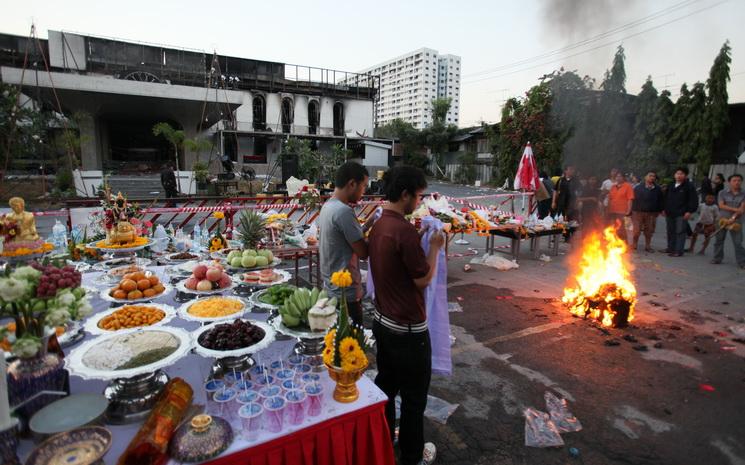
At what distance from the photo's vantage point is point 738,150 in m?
19.6

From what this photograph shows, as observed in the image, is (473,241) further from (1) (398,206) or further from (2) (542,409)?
(1) (398,206)

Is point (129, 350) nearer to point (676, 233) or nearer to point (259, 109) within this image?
point (676, 233)

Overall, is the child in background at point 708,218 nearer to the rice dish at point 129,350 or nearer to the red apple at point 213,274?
the red apple at point 213,274

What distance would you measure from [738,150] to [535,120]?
9.75 meters

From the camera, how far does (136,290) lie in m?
3.57

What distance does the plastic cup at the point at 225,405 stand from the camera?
7.02 feet

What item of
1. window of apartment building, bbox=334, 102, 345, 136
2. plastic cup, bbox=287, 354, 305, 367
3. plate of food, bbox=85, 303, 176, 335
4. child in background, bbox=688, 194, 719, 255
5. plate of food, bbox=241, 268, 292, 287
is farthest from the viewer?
window of apartment building, bbox=334, 102, 345, 136

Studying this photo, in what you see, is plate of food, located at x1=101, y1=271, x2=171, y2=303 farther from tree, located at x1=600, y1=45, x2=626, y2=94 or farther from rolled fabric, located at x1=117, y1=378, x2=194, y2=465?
tree, located at x1=600, y1=45, x2=626, y2=94

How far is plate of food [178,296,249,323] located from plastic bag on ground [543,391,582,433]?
2.93m

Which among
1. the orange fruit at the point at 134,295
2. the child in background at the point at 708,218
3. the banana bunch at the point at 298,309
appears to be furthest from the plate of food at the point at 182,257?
the child in background at the point at 708,218

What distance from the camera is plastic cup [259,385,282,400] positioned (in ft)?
7.20

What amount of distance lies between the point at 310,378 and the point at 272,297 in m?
1.23

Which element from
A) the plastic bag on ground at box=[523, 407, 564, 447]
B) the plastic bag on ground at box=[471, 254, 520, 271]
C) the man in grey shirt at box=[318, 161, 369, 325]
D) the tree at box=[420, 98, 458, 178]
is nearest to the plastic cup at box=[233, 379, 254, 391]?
the man in grey shirt at box=[318, 161, 369, 325]

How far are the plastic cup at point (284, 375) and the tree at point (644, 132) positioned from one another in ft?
76.9
